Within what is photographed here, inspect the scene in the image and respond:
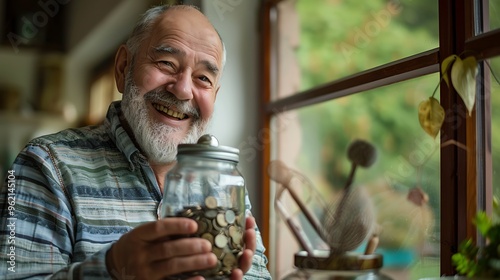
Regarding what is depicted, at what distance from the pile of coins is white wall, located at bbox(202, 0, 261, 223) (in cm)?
100

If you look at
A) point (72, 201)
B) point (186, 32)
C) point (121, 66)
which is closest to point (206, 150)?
point (72, 201)

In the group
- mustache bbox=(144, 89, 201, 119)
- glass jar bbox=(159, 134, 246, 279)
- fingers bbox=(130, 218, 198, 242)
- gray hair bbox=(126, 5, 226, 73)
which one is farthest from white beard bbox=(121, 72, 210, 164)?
fingers bbox=(130, 218, 198, 242)

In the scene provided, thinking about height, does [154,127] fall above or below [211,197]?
above

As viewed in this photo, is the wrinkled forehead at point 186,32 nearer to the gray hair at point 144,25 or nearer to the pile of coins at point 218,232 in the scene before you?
the gray hair at point 144,25

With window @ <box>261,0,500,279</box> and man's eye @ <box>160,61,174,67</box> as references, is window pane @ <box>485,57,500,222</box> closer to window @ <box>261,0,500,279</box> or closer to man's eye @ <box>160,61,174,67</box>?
window @ <box>261,0,500,279</box>

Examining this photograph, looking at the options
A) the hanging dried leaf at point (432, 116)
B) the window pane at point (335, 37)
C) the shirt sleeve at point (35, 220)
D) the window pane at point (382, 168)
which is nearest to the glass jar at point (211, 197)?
the window pane at point (382, 168)

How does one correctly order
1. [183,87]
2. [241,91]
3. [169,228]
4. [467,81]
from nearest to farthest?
[169,228], [467,81], [183,87], [241,91]

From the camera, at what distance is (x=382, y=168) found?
138cm

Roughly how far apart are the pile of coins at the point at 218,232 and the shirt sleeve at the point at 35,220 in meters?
0.29

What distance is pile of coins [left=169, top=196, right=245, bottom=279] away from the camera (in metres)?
0.74

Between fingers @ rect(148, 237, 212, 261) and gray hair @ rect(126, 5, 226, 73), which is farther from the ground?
gray hair @ rect(126, 5, 226, 73)

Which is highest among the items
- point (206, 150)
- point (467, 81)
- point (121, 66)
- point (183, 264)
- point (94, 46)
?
point (94, 46)

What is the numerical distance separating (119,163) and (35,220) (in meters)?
0.22

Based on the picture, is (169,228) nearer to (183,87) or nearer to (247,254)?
(247,254)
